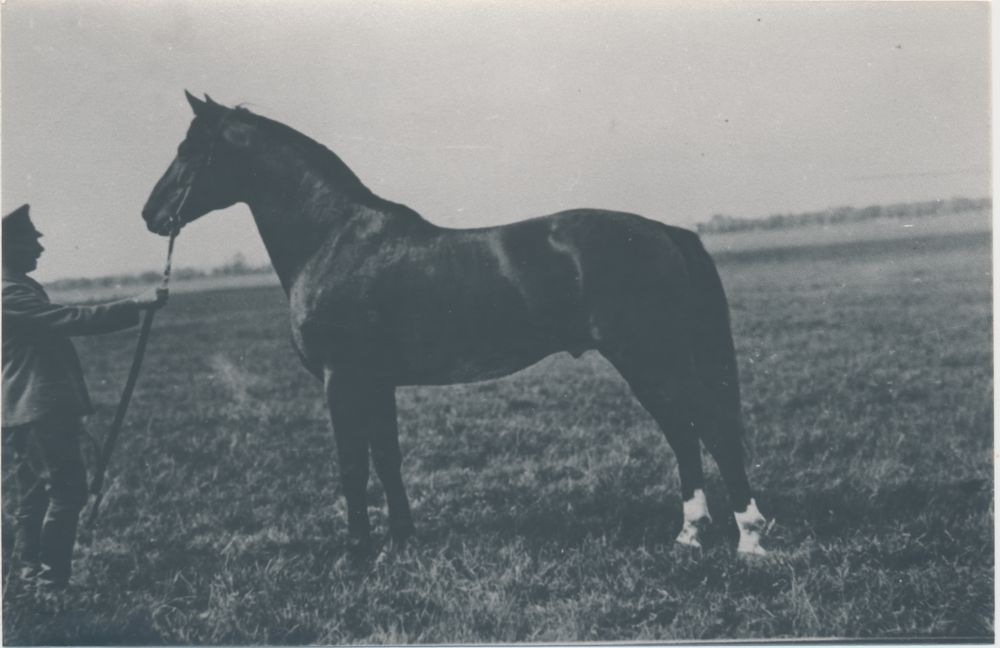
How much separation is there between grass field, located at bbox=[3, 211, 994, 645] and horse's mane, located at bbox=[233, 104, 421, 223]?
2.41 ft

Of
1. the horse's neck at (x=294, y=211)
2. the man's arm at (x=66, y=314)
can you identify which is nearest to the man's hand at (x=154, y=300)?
the man's arm at (x=66, y=314)

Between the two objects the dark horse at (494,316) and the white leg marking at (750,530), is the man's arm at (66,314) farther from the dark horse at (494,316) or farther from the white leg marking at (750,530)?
the white leg marking at (750,530)

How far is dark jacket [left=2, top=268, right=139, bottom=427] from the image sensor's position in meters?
2.95

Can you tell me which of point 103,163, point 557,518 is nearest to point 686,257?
point 557,518

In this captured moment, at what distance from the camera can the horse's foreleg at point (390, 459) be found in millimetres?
2947

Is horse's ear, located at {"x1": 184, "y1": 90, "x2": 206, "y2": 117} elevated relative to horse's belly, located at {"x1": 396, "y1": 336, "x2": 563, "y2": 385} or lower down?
elevated

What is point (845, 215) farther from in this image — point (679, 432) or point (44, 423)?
point (44, 423)

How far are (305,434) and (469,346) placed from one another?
43.6 inches

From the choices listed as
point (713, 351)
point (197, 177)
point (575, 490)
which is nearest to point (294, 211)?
point (197, 177)

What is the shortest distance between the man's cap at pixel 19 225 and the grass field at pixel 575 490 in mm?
624

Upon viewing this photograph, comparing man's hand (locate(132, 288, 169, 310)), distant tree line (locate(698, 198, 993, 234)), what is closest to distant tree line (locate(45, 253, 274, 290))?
man's hand (locate(132, 288, 169, 310))

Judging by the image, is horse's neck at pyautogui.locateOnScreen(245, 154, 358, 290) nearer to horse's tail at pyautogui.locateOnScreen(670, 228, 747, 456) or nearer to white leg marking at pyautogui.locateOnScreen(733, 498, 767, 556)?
horse's tail at pyautogui.locateOnScreen(670, 228, 747, 456)

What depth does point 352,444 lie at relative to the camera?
9.55ft


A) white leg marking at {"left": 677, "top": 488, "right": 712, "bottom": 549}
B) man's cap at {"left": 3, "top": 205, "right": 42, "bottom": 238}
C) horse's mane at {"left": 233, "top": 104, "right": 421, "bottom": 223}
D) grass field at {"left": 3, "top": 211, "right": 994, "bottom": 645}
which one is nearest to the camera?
grass field at {"left": 3, "top": 211, "right": 994, "bottom": 645}
